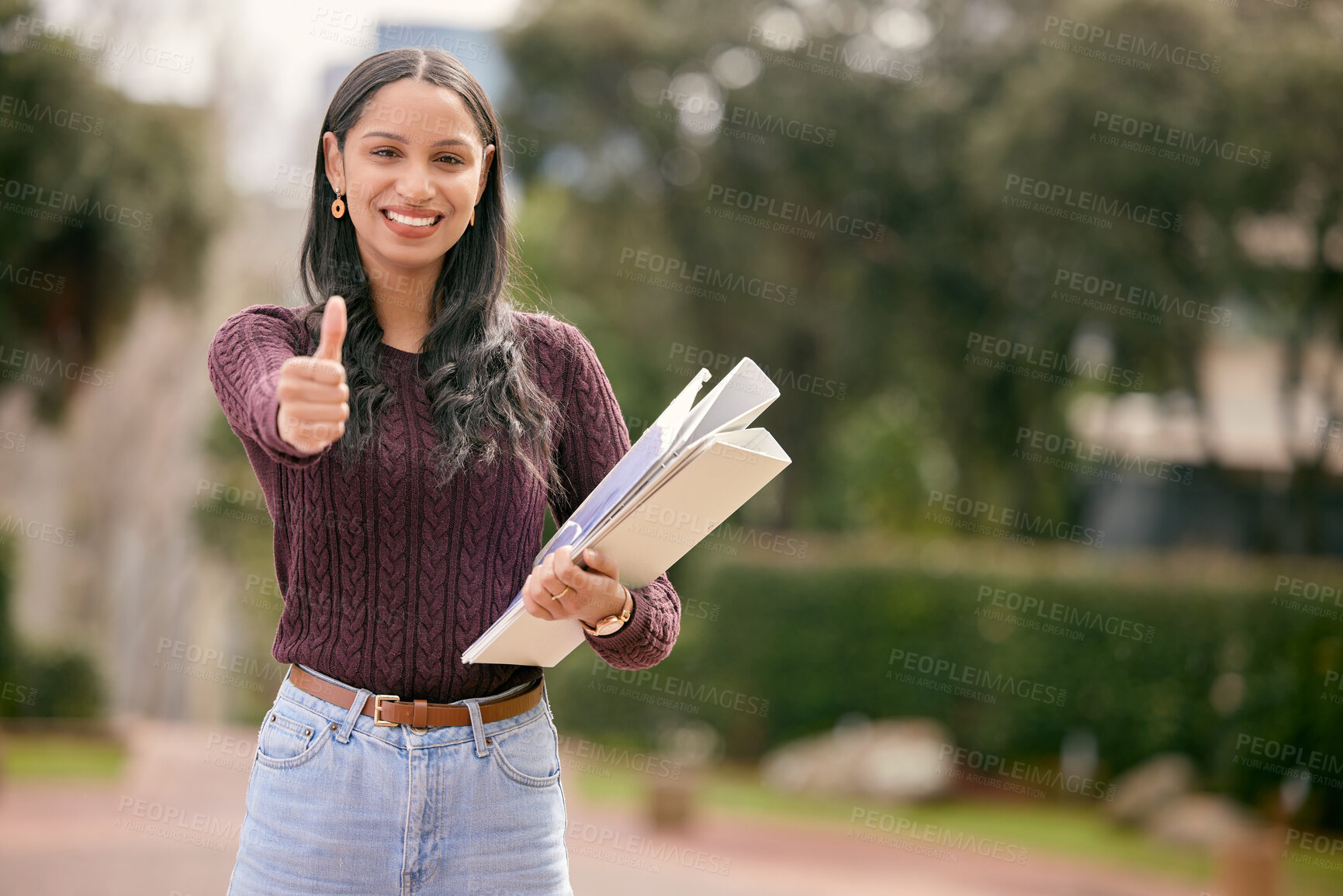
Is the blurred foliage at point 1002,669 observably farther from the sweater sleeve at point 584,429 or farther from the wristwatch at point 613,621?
the wristwatch at point 613,621

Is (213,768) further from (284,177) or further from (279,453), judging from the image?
(279,453)

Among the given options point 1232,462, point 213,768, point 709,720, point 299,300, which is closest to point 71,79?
point 213,768

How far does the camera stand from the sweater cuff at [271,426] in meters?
1.61

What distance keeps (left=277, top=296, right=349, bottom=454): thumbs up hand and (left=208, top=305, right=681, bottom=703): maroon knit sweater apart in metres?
0.20

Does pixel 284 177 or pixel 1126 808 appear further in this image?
pixel 1126 808

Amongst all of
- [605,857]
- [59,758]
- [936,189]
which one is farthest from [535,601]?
[936,189]

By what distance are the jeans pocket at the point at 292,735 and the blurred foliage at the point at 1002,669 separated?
9192 mm

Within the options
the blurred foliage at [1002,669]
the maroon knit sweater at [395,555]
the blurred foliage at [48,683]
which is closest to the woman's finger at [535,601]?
the maroon knit sweater at [395,555]

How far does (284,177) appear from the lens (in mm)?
8570

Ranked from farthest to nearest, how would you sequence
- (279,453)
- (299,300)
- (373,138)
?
(299,300)
(373,138)
(279,453)

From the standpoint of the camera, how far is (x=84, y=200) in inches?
458

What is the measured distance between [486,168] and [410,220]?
0.20 meters

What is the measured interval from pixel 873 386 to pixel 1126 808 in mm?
5828

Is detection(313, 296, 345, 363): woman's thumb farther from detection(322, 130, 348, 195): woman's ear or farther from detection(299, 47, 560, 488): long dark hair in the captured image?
detection(322, 130, 348, 195): woman's ear
